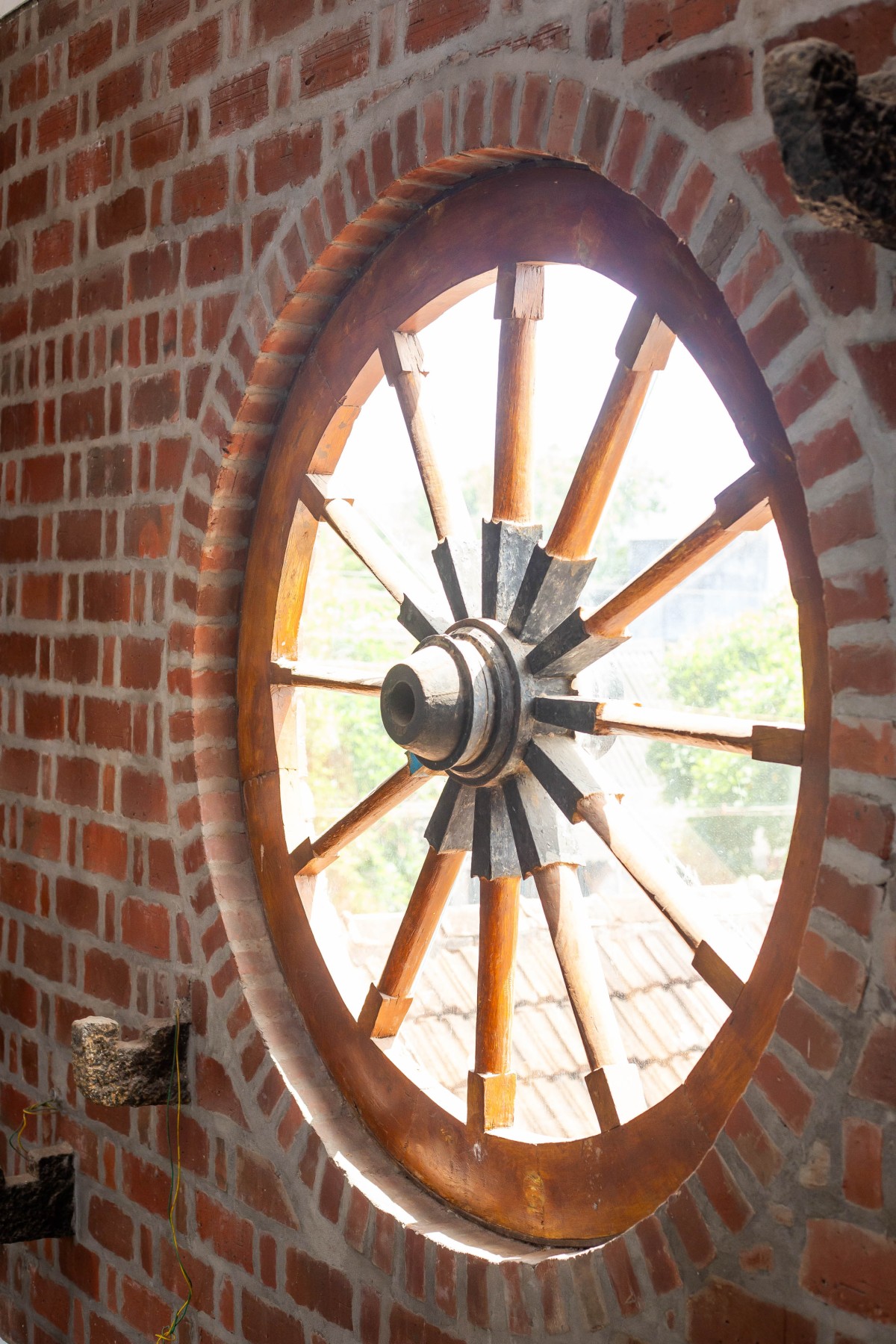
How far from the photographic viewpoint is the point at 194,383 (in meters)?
2.29

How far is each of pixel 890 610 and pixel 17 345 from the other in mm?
2136

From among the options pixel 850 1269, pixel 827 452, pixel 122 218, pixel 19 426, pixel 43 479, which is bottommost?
pixel 850 1269

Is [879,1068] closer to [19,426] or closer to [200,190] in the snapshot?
[200,190]

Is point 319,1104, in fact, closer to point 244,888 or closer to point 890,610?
point 244,888

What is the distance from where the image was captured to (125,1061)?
220 cm

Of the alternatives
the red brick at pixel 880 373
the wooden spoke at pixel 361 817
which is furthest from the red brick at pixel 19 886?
the red brick at pixel 880 373

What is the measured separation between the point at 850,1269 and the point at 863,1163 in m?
0.11

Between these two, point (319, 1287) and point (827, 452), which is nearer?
point (827, 452)

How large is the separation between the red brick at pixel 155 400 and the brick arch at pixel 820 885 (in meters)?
0.12

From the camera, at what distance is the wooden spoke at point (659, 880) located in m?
1.52

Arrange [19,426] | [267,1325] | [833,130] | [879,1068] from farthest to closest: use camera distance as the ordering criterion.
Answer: [19,426], [267,1325], [879,1068], [833,130]

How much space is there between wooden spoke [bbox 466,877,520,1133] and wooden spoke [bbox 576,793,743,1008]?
0.63 feet

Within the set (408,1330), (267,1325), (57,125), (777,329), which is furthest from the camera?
(57,125)

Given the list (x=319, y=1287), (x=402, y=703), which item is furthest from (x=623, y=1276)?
(x=402, y=703)
